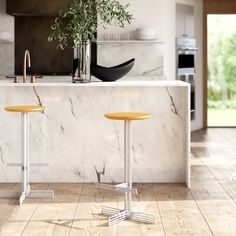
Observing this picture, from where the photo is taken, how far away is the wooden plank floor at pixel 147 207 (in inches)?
168

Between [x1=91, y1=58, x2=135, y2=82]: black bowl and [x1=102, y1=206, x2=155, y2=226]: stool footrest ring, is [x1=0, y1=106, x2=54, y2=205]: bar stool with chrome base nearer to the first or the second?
[x1=102, y1=206, x2=155, y2=226]: stool footrest ring

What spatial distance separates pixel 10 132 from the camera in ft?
19.4

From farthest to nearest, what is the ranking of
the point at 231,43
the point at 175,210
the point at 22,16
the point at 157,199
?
the point at 231,43
the point at 22,16
the point at 157,199
the point at 175,210

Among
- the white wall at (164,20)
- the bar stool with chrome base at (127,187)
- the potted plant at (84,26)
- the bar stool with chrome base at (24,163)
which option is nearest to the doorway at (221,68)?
the white wall at (164,20)

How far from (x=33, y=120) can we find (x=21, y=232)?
1.86 meters

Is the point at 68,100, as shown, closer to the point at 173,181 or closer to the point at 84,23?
the point at 84,23

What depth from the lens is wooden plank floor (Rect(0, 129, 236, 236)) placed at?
427cm

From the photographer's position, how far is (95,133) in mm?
5898

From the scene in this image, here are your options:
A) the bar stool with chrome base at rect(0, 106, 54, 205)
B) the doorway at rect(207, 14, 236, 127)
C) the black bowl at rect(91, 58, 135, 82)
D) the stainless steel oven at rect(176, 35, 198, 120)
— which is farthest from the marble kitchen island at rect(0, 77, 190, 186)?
the doorway at rect(207, 14, 236, 127)

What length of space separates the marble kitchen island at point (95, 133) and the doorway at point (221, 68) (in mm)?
5040

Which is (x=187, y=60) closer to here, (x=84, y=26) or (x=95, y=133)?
(x=95, y=133)

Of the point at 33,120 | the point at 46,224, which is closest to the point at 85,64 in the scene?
the point at 33,120

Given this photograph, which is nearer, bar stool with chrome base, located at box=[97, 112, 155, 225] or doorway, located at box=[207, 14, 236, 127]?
bar stool with chrome base, located at box=[97, 112, 155, 225]

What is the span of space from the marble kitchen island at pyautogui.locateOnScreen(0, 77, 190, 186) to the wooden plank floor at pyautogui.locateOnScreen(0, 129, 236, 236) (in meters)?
0.18
